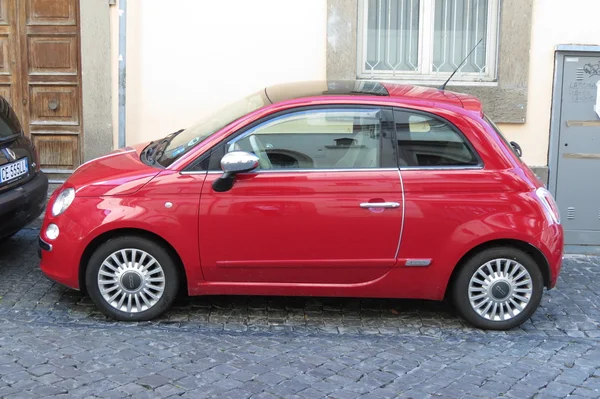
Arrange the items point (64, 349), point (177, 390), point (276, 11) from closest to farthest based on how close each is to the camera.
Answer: point (177, 390) → point (64, 349) → point (276, 11)

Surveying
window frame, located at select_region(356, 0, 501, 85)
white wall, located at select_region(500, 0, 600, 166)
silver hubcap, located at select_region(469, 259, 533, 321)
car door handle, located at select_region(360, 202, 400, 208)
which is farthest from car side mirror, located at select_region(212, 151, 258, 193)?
white wall, located at select_region(500, 0, 600, 166)

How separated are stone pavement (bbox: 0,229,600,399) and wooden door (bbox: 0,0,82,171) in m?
2.88

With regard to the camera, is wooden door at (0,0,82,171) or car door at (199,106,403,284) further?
wooden door at (0,0,82,171)

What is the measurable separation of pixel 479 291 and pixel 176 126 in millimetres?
4208

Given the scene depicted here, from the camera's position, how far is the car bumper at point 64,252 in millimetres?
5305

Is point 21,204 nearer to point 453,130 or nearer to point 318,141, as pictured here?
point 318,141

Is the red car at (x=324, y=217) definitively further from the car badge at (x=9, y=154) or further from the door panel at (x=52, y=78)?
the door panel at (x=52, y=78)

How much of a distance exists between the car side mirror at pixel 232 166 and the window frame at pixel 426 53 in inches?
140

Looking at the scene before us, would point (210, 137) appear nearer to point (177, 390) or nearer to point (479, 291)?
point (177, 390)

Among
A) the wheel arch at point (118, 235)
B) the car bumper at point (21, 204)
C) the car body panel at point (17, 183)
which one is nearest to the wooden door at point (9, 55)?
the car body panel at point (17, 183)

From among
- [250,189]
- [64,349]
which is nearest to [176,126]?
[250,189]

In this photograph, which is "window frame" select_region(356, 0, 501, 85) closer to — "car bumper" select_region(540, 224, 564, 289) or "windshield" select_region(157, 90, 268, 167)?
"windshield" select_region(157, 90, 268, 167)

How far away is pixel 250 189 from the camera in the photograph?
527cm

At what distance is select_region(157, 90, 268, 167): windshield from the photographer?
5.54 m
